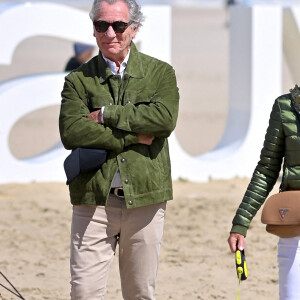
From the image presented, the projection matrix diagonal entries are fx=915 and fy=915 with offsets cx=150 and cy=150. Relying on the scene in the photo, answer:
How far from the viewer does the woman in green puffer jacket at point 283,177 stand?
3582 millimetres

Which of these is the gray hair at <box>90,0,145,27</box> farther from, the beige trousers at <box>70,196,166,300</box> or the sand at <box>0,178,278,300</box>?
the sand at <box>0,178,278,300</box>

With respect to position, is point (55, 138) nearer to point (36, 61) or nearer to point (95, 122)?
point (36, 61)

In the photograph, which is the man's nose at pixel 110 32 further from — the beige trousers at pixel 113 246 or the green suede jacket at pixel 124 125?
the beige trousers at pixel 113 246

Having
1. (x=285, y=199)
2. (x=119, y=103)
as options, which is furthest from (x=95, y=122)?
(x=285, y=199)

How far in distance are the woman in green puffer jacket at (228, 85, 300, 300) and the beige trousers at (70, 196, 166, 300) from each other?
442 mm

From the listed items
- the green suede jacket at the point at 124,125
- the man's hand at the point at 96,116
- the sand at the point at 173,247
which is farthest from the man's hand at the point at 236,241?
the sand at the point at 173,247

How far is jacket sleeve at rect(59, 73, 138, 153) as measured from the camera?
13.3ft

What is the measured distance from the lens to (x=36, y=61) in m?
21.8

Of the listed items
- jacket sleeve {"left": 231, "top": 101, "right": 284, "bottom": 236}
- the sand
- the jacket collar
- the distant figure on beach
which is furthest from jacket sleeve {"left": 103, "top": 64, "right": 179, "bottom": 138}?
the distant figure on beach

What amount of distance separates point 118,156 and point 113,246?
0.42 m

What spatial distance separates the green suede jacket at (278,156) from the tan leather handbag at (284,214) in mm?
58

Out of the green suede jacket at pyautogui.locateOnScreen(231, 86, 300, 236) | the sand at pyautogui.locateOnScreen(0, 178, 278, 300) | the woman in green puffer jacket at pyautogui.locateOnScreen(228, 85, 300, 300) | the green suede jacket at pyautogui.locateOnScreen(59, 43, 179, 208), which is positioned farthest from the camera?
the sand at pyautogui.locateOnScreen(0, 178, 278, 300)

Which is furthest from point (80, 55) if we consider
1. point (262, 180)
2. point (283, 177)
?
point (283, 177)

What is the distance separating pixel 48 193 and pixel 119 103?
6778 millimetres
